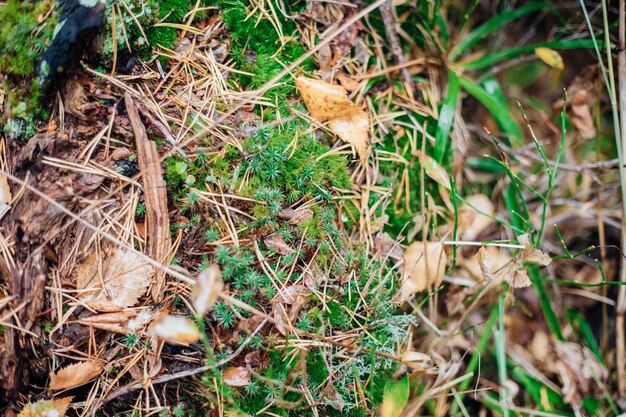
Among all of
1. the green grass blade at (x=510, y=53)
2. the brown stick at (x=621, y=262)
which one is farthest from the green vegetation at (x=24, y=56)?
the brown stick at (x=621, y=262)

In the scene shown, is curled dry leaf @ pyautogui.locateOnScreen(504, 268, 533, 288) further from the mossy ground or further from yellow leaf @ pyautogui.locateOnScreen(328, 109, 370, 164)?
yellow leaf @ pyautogui.locateOnScreen(328, 109, 370, 164)

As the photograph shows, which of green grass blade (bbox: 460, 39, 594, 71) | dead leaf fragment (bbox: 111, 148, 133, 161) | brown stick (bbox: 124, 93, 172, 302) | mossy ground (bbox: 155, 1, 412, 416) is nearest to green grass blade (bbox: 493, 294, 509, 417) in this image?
mossy ground (bbox: 155, 1, 412, 416)

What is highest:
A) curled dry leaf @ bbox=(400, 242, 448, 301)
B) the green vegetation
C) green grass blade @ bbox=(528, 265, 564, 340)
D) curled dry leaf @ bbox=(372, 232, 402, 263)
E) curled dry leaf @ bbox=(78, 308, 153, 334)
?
the green vegetation

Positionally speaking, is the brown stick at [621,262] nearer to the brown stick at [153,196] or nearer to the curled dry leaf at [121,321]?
the brown stick at [153,196]

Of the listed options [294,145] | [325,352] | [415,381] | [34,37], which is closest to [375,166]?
[294,145]

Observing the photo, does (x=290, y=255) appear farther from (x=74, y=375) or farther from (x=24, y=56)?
(x=24, y=56)

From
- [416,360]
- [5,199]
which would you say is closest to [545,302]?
[416,360]
